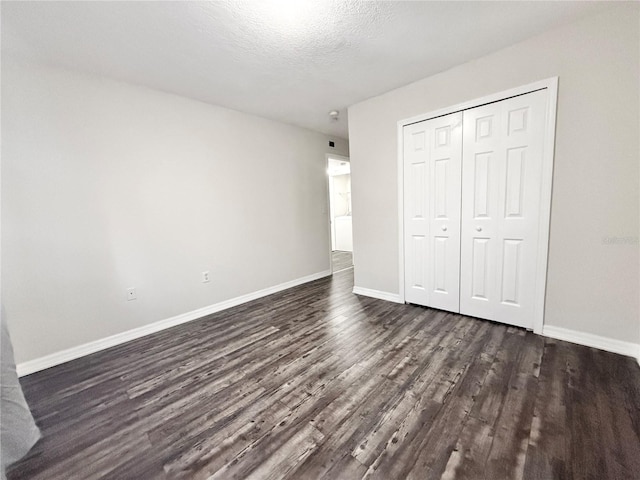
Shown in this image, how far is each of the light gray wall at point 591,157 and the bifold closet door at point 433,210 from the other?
46 cm

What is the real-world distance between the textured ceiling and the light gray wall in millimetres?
169

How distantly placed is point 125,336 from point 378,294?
2.79m

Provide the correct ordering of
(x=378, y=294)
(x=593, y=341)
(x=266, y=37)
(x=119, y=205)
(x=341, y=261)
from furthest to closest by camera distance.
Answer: (x=341, y=261) → (x=378, y=294) → (x=119, y=205) → (x=593, y=341) → (x=266, y=37)

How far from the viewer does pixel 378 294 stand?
11.1ft

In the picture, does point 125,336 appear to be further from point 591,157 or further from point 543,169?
point 591,157

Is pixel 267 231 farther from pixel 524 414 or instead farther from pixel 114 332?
pixel 524 414

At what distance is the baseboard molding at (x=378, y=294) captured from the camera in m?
3.23

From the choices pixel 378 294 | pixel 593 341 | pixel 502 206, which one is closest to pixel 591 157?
pixel 502 206

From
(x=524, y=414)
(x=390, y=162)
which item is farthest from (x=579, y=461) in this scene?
(x=390, y=162)

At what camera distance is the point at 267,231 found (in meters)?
3.79

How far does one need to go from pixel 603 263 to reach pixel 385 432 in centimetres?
209

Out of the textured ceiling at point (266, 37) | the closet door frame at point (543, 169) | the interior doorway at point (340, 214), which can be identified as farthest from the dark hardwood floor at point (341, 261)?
the textured ceiling at point (266, 37)

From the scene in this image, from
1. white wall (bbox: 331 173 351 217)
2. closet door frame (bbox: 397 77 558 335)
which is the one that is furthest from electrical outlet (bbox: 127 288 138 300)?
white wall (bbox: 331 173 351 217)

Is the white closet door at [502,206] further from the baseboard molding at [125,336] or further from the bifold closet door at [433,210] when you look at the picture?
the baseboard molding at [125,336]
